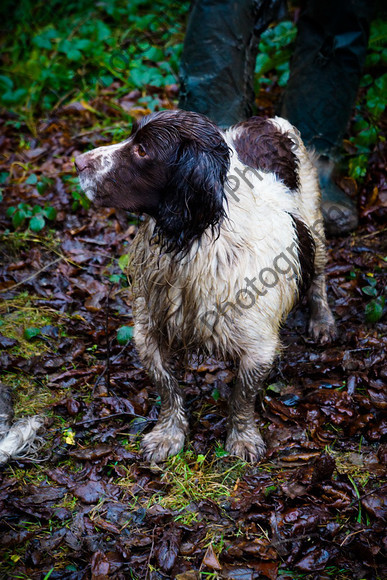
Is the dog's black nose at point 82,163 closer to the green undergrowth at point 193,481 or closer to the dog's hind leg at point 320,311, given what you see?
the green undergrowth at point 193,481

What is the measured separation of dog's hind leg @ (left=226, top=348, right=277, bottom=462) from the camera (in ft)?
10.8

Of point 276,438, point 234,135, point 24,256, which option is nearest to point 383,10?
point 234,135

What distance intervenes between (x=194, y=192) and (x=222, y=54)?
110 inches

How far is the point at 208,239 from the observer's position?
2.85 meters

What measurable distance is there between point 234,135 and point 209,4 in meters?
1.86

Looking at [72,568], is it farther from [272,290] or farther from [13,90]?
[13,90]

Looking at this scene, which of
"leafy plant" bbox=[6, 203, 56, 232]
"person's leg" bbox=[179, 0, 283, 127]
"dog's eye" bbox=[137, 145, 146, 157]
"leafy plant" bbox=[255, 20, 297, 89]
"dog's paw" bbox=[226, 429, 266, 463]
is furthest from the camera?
"leafy plant" bbox=[255, 20, 297, 89]

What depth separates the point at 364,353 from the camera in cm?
413

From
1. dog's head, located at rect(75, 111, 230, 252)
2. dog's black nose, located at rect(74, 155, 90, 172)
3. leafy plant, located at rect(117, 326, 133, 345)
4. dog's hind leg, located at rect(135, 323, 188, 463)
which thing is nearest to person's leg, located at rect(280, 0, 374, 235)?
leafy plant, located at rect(117, 326, 133, 345)

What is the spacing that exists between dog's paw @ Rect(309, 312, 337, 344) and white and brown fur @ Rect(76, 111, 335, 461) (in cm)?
59

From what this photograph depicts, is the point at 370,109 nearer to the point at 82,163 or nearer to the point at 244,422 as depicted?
the point at 244,422

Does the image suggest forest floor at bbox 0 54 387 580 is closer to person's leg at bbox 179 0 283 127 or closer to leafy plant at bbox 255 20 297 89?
person's leg at bbox 179 0 283 127

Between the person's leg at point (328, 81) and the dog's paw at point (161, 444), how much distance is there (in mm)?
2531

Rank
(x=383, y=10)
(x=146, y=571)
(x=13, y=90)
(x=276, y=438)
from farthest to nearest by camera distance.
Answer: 1. (x=13, y=90)
2. (x=383, y=10)
3. (x=276, y=438)
4. (x=146, y=571)
